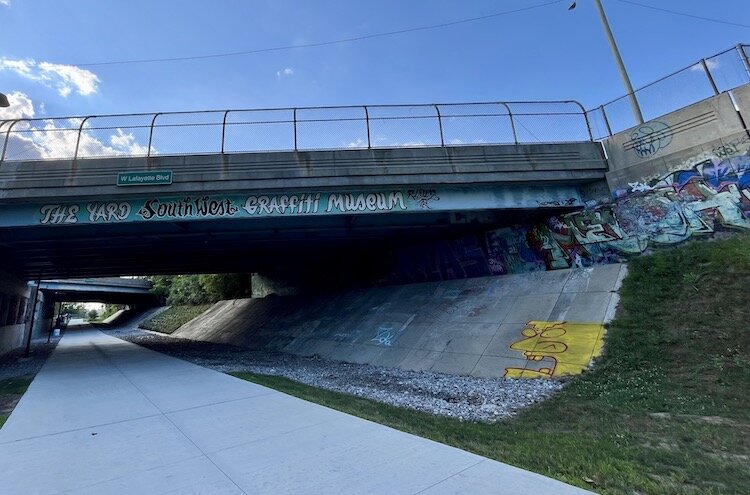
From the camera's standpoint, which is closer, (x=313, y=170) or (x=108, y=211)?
(x=108, y=211)

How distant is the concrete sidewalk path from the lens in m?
3.66

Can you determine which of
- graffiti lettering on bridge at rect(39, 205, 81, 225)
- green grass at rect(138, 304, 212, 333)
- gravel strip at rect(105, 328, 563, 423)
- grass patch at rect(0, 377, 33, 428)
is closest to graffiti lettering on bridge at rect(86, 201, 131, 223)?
graffiti lettering on bridge at rect(39, 205, 81, 225)

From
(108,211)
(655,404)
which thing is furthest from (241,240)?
(655,404)

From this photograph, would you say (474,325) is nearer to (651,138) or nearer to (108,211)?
(651,138)

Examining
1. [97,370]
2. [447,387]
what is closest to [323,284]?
[97,370]

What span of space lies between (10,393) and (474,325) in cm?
1358

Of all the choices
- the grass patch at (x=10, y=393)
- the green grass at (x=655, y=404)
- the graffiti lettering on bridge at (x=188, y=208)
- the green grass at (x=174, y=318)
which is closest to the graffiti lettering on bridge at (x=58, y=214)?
the graffiti lettering on bridge at (x=188, y=208)

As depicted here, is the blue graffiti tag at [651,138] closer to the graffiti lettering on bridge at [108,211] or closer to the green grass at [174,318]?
the graffiti lettering on bridge at [108,211]

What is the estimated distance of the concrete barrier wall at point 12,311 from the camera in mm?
21453

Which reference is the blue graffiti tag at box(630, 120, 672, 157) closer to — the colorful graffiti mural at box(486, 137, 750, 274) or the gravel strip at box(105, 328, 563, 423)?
the colorful graffiti mural at box(486, 137, 750, 274)

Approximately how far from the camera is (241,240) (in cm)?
1730

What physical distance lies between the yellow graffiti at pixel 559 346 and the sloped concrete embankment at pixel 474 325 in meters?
0.02

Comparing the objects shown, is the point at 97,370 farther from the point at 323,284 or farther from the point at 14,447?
the point at 323,284

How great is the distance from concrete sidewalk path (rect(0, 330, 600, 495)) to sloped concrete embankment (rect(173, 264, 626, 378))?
5.96 meters
